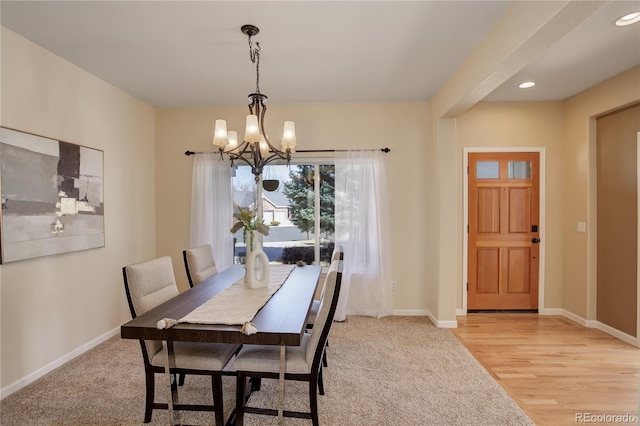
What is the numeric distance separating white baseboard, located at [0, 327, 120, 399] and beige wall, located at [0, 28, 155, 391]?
0.02 m

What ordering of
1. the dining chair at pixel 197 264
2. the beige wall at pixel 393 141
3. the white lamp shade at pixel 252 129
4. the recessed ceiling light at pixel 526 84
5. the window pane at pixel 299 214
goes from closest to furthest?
1. the white lamp shade at pixel 252 129
2. the dining chair at pixel 197 264
3. the recessed ceiling light at pixel 526 84
4. the beige wall at pixel 393 141
5. the window pane at pixel 299 214

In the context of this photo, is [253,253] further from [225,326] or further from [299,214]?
[299,214]

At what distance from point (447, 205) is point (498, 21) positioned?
1.92 meters

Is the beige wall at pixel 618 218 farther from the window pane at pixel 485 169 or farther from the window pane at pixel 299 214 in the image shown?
the window pane at pixel 299 214

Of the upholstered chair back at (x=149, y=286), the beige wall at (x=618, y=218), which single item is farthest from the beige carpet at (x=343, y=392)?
the beige wall at (x=618, y=218)

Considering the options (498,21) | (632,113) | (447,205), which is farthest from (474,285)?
(498,21)

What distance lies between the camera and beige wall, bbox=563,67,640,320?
366 cm

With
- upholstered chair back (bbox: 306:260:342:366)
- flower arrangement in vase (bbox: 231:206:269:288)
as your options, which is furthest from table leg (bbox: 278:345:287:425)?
flower arrangement in vase (bbox: 231:206:269:288)

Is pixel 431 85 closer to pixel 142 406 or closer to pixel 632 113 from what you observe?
pixel 632 113

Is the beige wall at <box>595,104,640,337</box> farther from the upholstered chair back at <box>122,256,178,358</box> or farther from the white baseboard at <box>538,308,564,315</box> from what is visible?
the upholstered chair back at <box>122,256,178,358</box>

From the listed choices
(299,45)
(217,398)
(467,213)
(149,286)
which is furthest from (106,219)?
(467,213)

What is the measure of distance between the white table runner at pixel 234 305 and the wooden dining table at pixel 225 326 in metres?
0.04

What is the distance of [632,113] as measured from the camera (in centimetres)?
324

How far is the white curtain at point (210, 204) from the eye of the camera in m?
4.04
